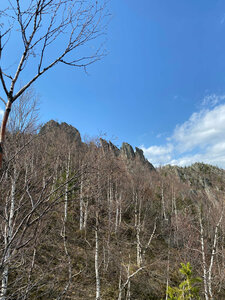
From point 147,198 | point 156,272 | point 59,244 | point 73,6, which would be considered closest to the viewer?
point 73,6

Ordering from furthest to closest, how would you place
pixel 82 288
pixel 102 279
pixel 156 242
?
pixel 156 242
pixel 102 279
pixel 82 288

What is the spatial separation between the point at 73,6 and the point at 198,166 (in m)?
73.6

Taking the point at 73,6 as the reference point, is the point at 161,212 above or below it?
below

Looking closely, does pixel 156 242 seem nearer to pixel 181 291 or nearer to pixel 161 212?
pixel 161 212

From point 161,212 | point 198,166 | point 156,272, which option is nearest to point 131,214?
point 161,212

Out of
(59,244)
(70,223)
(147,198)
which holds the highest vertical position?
(147,198)

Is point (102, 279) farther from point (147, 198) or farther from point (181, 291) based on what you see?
point (147, 198)

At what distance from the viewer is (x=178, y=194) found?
2789cm

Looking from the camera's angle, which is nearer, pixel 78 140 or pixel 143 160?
pixel 78 140

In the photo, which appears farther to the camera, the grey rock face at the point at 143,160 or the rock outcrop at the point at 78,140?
the grey rock face at the point at 143,160

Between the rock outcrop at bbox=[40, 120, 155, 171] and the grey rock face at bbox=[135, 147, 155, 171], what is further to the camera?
the grey rock face at bbox=[135, 147, 155, 171]

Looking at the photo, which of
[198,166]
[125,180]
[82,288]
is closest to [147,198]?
[125,180]

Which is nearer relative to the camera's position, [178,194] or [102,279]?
[102,279]

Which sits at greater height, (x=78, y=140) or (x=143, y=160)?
(x=143, y=160)
